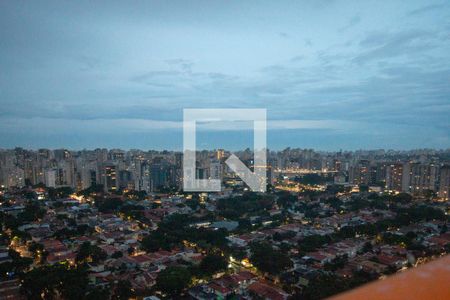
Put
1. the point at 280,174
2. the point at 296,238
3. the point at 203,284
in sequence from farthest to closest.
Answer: the point at 280,174
the point at 296,238
the point at 203,284

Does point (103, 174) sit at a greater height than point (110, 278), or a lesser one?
greater

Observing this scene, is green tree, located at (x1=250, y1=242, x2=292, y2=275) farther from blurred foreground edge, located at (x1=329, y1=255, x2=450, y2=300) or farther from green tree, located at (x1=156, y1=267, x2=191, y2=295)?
blurred foreground edge, located at (x1=329, y1=255, x2=450, y2=300)

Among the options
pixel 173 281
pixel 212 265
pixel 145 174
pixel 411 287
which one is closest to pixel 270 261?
pixel 212 265

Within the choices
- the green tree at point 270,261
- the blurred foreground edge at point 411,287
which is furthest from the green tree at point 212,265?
the blurred foreground edge at point 411,287

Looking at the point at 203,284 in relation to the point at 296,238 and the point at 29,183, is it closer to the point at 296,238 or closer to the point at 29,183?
the point at 296,238

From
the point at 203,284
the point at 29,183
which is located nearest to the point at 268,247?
the point at 203,284

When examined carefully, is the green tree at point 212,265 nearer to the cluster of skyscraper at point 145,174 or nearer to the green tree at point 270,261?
the green tree at point 270,261

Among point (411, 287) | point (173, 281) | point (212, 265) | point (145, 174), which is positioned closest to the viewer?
point (411, 287)

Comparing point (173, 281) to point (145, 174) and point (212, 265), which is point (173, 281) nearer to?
point (212, 265)

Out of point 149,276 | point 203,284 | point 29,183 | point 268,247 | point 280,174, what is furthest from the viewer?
point 280,174
